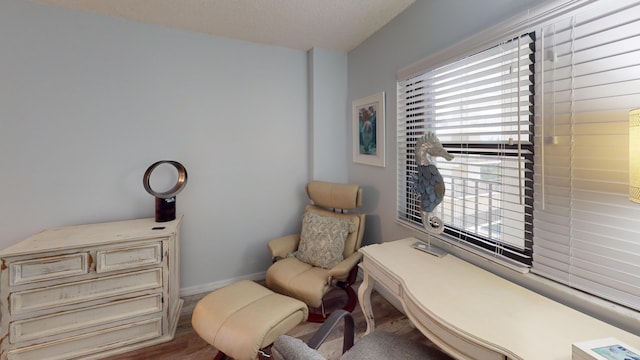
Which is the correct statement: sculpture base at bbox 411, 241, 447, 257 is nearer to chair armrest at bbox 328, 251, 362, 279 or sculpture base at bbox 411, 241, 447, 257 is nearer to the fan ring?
chair armrest at bbox 328, 251, 362, 279

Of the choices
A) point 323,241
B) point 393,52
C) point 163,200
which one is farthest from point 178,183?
point 393,52

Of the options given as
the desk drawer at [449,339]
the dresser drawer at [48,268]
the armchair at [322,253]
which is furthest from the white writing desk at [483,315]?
the dresser drawer at [48,268]

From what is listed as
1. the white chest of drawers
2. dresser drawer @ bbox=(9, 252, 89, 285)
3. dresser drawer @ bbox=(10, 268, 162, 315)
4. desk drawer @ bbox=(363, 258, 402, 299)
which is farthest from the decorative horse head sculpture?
dresser drawer @ bbox=(9, 252, 89, 285)

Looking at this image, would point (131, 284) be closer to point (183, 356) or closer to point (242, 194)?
point (183, 356)

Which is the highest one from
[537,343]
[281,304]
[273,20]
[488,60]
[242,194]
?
[273,20]

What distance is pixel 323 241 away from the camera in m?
2.35

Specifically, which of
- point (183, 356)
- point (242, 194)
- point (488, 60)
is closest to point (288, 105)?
point (242, 194)

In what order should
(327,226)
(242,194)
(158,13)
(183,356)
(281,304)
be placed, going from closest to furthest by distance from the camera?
1. (281,304)
2. (183,356)
3. (158,13)
4. (327,226)
5. (242,194)

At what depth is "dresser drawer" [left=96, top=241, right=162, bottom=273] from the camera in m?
1.76

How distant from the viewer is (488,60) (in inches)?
57.9

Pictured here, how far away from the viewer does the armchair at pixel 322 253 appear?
80.8 inches

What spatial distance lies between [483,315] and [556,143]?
82cm

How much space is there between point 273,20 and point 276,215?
1.86 meters

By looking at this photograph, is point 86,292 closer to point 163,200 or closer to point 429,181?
point 163,200
